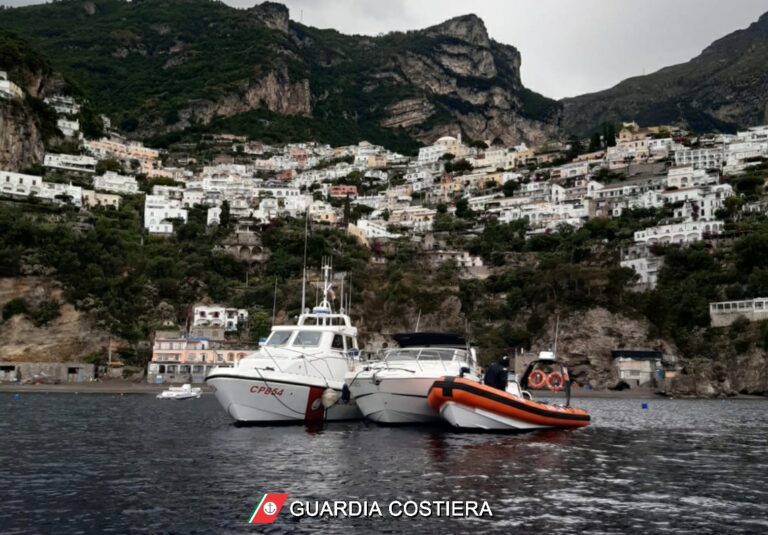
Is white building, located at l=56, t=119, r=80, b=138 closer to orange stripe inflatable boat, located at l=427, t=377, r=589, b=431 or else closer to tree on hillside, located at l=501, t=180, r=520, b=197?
tree on hillside, located at l=501, t=180, r=520, b=197

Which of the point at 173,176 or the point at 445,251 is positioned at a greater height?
the point at 173,176

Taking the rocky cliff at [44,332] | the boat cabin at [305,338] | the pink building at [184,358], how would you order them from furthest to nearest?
the pink building at [184,358] < the rocky cliff at [44,332] < the boat cabin at [305,338]

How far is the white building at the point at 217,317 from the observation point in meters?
91.6

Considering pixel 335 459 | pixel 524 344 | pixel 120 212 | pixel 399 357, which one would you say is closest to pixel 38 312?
pixel 120 212

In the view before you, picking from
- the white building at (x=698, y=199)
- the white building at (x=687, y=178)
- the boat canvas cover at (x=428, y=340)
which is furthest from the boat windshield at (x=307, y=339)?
the white building at (x=687, y=178)

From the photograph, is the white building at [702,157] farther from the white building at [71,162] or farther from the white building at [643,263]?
the white building at [71,162]

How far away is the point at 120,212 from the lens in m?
121

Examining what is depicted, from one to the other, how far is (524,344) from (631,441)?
60034mm

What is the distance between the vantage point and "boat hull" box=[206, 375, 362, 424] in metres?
31.6

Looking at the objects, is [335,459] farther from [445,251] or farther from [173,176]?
[173,176]

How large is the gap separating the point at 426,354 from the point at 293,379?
18.5 ft

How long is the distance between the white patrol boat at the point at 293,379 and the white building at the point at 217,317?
58.6 meters

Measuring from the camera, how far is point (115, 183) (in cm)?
13525

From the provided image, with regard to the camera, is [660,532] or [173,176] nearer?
[660,532]
